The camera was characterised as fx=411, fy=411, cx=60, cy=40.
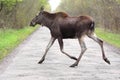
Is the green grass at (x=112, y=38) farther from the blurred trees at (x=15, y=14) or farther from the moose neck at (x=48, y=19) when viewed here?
the blurred trees at (x=15, y=14)

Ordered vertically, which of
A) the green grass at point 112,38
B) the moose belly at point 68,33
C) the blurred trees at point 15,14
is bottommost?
the blurred trees at point 15,14

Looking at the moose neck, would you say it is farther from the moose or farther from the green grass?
the green grass

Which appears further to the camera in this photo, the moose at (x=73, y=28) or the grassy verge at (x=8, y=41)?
the grassy verge at (x=8, y=41)

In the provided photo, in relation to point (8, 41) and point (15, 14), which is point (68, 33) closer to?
point (8, 41)

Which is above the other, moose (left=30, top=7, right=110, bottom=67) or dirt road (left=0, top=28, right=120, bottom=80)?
moose (left=30, top=7, right=110, bottom=67)

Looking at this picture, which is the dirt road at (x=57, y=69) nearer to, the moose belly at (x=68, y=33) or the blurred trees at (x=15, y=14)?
the moose belly at (x=68, y=33)

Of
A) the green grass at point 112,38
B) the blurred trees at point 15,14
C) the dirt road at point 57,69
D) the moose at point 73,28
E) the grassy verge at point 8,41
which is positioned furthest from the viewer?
the blurred trees at point 15,14

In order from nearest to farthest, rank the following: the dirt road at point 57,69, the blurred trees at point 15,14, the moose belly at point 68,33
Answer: the dirt road at point 57,69, the moose belly at point 68,33, the blurred trees at point 15,14

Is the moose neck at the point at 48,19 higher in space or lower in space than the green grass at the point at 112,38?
higher

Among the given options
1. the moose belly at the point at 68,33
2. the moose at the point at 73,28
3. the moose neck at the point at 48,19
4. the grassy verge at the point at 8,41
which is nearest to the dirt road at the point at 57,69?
the moose at the point at 73,28

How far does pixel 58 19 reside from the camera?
1369 cm

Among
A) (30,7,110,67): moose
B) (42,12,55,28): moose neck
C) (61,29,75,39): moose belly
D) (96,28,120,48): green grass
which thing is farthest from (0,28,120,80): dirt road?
(96,28,120,48): green grass

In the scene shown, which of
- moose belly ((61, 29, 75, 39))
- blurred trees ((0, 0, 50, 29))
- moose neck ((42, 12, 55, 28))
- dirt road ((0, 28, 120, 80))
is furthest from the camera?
blurred trees ((0, 0, 50, 29))

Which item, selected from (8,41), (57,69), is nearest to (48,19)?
(57,69)
